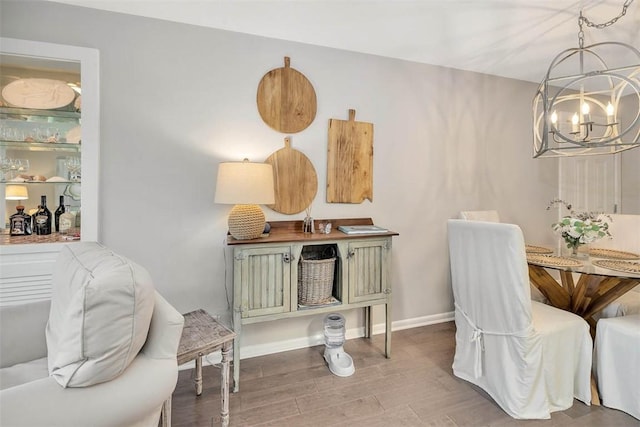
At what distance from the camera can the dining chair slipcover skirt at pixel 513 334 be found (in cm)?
182

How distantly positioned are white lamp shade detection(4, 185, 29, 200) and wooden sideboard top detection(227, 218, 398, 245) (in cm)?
132

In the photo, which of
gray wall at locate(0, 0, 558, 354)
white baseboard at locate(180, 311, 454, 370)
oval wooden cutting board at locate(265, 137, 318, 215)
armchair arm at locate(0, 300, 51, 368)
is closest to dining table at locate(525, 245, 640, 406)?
gray wall at locate(0, 0, 558, 354)

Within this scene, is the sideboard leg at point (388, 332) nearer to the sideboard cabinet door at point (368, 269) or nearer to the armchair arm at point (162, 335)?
the sideboard cabinet door at point (368, 269)

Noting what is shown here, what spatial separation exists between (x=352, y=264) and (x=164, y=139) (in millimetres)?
1614

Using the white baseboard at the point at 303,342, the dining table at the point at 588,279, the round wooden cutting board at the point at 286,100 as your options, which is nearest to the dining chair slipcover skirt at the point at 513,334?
the dining table at the point at 588,279

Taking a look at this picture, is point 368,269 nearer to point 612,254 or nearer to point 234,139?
point 234,139

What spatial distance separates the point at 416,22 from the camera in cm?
230

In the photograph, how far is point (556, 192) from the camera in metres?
3.69

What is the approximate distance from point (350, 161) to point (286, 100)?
728 mm

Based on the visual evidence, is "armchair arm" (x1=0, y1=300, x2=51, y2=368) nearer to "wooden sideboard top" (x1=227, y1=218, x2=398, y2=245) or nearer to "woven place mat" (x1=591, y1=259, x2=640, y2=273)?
"wooden sideboard top" (x1=227, y1=218, x2=398, y2=245)

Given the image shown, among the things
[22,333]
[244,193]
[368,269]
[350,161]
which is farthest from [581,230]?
[22,333]

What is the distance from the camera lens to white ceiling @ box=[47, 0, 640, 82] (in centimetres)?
209

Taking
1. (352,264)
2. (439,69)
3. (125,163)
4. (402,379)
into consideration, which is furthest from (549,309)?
(125,163)

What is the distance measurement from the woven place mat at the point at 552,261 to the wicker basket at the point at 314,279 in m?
1.40
